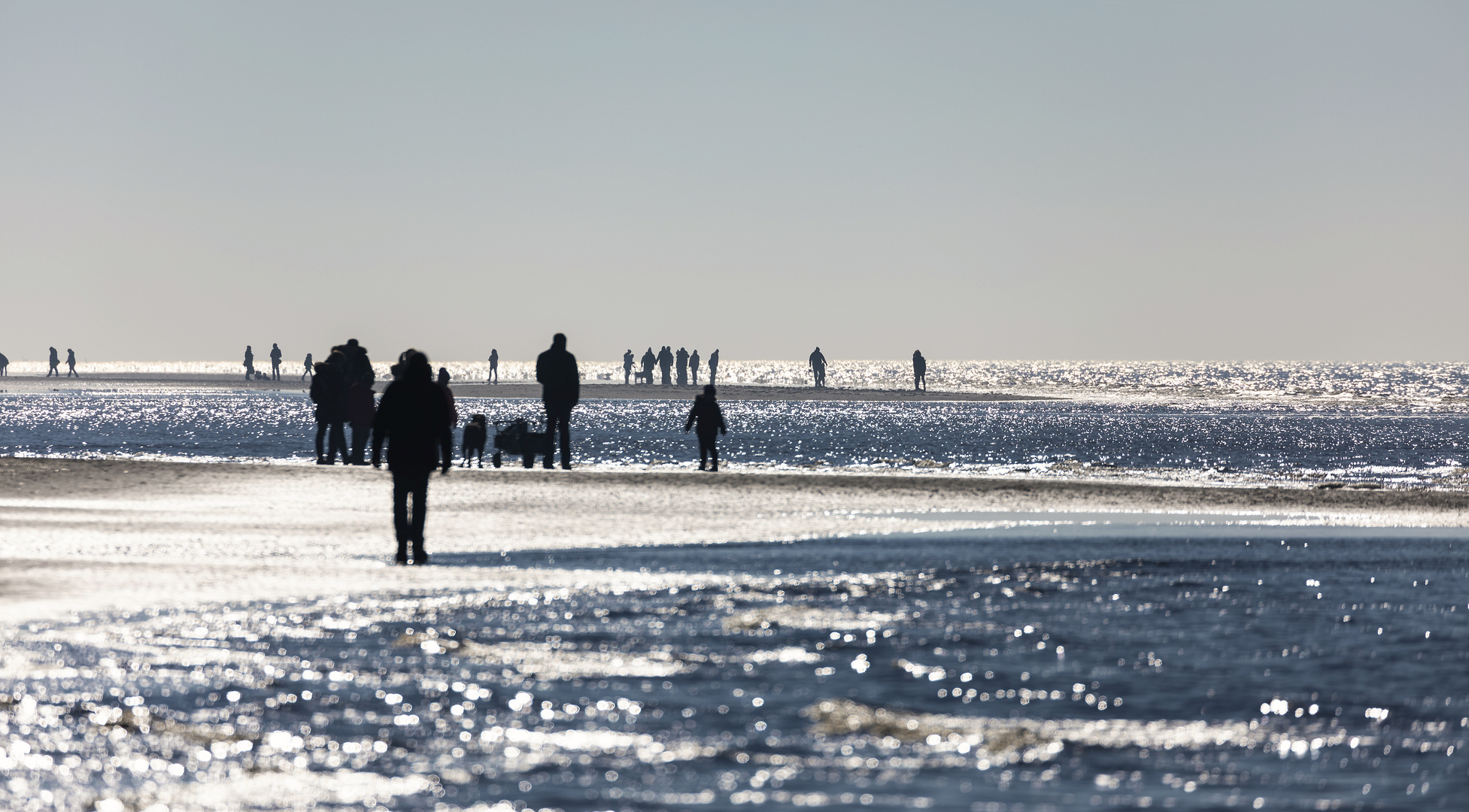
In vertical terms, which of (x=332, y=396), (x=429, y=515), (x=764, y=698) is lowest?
(x=764, y=698)

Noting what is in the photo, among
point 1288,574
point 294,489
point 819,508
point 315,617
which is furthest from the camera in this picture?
point 294,489

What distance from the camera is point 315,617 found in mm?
10195

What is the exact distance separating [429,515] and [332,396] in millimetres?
7847

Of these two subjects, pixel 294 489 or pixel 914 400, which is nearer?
pixel 294 489

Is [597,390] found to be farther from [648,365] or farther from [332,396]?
[332,396]

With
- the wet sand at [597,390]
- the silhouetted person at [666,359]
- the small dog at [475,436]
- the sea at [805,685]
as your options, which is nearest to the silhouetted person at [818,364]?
the wet sand at [597,390]

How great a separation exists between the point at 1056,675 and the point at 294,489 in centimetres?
1372

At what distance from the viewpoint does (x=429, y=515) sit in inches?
676

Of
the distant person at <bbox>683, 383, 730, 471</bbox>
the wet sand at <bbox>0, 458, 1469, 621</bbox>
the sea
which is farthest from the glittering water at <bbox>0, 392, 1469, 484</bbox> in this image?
the sea

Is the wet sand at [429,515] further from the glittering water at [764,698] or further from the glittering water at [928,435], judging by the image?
the glittering water at [928,435]

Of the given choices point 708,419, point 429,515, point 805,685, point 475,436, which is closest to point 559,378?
point 708,419

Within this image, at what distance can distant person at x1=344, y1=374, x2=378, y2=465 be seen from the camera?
928 inches

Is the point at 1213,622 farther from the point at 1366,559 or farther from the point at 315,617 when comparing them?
the point at 315,617

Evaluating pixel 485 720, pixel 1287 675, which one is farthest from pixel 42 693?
pixel 1287 675
